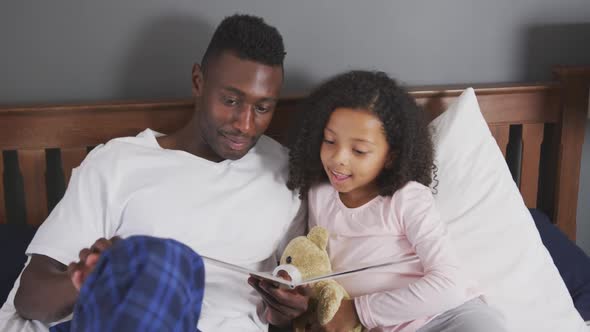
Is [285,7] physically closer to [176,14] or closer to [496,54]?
[176,14]

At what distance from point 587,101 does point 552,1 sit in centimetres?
31

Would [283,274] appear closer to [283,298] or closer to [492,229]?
[283,298]

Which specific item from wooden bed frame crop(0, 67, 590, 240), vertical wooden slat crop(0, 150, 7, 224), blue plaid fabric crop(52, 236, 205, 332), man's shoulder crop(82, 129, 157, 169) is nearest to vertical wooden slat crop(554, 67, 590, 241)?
wooden bed frame crop(0, 67, 590, 240)

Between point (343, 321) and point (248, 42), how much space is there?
0.63m

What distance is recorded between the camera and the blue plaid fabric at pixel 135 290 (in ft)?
3.05

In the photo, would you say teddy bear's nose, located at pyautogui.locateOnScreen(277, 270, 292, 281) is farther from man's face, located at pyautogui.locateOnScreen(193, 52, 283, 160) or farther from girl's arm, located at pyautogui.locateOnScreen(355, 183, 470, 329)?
man's face, located at pyautogui.locateOnScreen(193, 52, 283, 160)

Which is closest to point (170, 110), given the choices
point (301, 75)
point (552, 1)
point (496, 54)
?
point (301, 75)

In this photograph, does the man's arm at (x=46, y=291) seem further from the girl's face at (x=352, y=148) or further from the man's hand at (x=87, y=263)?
the girl's face at (x=352, y=148)

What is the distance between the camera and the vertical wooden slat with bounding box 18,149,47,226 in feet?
5.37

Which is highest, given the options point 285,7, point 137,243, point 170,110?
point 285,7

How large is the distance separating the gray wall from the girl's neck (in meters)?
0.45

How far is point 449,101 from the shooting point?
174 cm

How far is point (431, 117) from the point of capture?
174cm

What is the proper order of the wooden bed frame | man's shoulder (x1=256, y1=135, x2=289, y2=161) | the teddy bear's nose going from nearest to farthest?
the teddy bear's nose → man's shoulder (x1=256, y1=135, x2=289, y2=161) → the wooden bed frame
